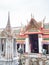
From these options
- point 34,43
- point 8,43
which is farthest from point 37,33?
point 8,43

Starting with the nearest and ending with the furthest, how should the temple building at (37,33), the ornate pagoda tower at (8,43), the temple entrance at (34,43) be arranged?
the ornate pagoda tower at (8,43)
the temple building at (37,33)
the temple entrance at (34,43)

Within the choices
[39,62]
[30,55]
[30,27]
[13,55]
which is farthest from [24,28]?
[13,55]

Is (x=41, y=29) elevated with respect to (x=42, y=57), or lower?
elevated

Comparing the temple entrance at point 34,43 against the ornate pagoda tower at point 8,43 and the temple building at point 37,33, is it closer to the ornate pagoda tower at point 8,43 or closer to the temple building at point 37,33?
the temple building at point 37,33

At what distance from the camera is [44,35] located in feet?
61.2

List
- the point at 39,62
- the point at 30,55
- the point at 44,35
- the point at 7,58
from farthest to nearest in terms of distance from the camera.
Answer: the point at 44,35
the point at 30,55
the point at 39,62
the point at 7,58

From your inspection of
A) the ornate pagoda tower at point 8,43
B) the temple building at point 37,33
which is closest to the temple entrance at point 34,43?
Result: the temple building at point 37,33

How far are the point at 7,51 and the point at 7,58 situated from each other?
12.6 inches

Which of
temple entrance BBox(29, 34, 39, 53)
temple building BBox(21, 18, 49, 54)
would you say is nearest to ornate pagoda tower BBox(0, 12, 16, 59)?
temple building BBox(21, 18, 49, 54)

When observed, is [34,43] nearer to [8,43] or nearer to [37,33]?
[37,33]

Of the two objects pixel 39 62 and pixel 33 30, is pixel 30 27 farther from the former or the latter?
pixel 39 62

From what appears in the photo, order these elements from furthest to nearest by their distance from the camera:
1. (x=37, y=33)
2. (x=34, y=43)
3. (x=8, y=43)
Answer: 1. (x=34, y=43)
2. (x=37, y=33)
3. (x=8, y=43)

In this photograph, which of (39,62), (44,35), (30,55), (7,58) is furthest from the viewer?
(44,35)

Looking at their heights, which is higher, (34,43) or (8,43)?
(34,43)
